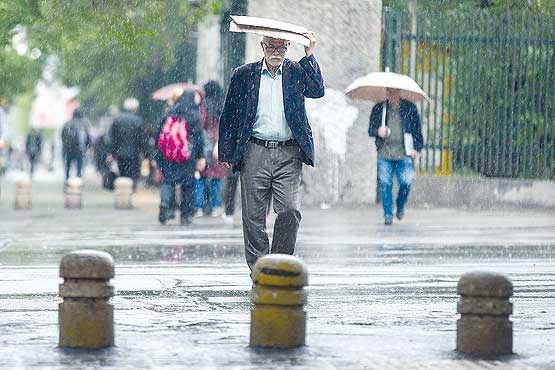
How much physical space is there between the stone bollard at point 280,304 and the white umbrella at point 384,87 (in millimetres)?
10609

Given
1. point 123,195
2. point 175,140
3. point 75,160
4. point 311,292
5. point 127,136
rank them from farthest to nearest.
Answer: point 75,160 < point 127,136 < point 123,195 < point 175,140 < point 311,292

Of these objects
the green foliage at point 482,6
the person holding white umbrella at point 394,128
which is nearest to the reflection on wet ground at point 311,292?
Answer: the person holding white umbrella at point 394,128

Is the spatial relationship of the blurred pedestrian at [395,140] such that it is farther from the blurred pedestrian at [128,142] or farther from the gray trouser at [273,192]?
the blurred pedestrian at [128,142]

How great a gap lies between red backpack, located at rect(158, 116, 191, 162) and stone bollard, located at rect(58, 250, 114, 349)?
11.2 meters

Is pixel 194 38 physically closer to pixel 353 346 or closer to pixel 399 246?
pixel 399 246

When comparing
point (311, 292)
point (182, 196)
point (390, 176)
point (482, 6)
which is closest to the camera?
point (311, 292)

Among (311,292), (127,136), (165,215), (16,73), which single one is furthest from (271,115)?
(16,73)

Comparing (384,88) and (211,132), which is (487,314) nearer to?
(384,88)

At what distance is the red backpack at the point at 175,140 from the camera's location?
19.2 m

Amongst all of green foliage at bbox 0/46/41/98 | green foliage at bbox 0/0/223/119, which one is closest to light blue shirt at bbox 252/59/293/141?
green foliage at bbox 0/0/223/119

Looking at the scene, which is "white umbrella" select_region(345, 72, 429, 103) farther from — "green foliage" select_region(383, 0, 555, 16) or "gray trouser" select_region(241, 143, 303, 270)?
"gray trouser" select_region(241, 143, 303, 270)

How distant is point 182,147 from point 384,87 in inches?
104

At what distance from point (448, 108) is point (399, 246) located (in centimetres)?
742

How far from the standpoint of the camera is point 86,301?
8.06 meters
